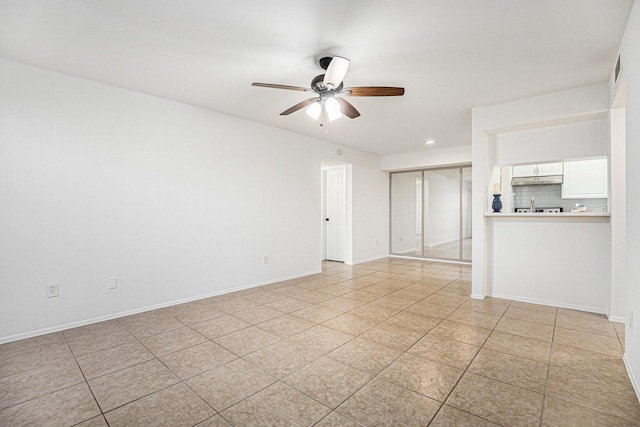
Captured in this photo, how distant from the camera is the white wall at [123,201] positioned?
2654mm

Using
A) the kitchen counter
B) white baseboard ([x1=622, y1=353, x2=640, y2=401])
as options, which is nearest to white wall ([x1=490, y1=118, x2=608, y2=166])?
the kitchen counter

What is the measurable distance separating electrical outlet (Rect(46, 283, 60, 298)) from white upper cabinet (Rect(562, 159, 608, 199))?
7.54 meters

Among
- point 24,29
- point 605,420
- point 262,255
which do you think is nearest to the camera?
point 605,420

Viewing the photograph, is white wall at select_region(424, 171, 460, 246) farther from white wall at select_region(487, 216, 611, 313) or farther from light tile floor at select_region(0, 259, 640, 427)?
light tile floor at select_region(0, 259, 640, 427)

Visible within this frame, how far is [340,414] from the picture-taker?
1.63 m

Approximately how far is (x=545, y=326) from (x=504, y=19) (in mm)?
2763

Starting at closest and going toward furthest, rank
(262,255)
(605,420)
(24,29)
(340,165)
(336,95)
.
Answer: (605,420), (24,29), (336,95), (262,255), (340,165)

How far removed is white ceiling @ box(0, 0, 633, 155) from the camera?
1951 mm

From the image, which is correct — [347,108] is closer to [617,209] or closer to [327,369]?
[327,369]

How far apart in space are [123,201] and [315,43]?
8.50 feet

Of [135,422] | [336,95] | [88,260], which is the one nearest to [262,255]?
[88,260]

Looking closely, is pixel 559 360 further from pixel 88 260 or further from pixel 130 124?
pixel 130 124

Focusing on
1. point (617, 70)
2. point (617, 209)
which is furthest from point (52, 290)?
point (617, 209)

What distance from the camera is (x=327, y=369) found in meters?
2.11
